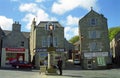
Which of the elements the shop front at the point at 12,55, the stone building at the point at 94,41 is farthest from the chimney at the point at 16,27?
the stone building at the point at 94,41

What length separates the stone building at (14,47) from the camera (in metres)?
54.7

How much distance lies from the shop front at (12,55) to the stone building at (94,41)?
12573mm

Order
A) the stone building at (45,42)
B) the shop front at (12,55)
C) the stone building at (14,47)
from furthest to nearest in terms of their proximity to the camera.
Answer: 1. the stone building at (45,42)
2. the stone building at (14,47)
3. the shop front at (12,55)

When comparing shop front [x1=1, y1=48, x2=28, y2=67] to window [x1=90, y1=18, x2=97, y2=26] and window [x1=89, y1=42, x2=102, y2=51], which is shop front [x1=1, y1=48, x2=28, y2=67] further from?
window [x1=90, y1=18, x2=97, y2=26]

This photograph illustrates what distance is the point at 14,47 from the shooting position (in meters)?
56.1

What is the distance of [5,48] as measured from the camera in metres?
55.0

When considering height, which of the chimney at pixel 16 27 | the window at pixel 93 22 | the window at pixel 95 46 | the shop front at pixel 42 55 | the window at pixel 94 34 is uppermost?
the window at pixel 93 22

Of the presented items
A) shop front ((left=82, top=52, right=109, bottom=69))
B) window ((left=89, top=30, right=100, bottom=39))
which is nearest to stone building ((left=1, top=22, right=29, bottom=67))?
shop front ((left=82, top=52, right=109, bottom=69))

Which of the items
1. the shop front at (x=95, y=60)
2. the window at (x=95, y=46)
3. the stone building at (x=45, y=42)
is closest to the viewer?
the stone building at (x=45, y=42)

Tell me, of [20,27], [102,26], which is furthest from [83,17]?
[20,27]

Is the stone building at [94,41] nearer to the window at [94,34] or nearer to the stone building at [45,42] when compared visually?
the window at [94,34]

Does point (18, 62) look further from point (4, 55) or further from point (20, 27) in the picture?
point (20, 27)

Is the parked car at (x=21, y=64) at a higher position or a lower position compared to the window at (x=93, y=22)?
lower

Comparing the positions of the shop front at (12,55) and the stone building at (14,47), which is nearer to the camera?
the shop front at (12,55)
